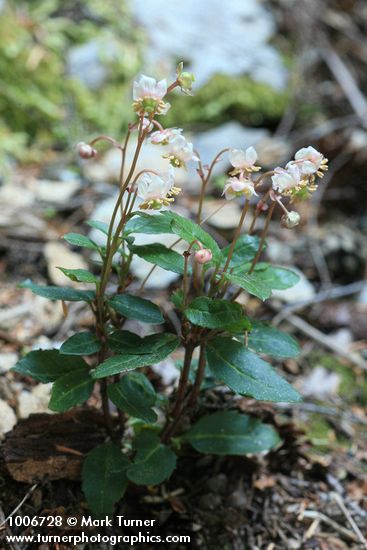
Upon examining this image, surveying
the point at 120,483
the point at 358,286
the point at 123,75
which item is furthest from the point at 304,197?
the point at 123,75

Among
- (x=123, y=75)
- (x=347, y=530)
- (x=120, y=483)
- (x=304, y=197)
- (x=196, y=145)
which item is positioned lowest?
(x=347, y=530)

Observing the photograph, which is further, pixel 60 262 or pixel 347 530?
pixel 60 262

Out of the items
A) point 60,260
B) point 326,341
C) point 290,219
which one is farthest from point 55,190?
point 290,219

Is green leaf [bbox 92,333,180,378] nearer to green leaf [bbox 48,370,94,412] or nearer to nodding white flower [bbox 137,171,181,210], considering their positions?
green leaf [bbox 48,370,94,412]

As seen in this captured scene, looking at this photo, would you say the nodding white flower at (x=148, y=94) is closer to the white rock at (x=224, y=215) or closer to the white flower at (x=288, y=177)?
→ the white flower at (x=288, y=177)

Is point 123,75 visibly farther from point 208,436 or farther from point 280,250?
point 208,436

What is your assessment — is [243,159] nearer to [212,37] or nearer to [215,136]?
[215,136]
